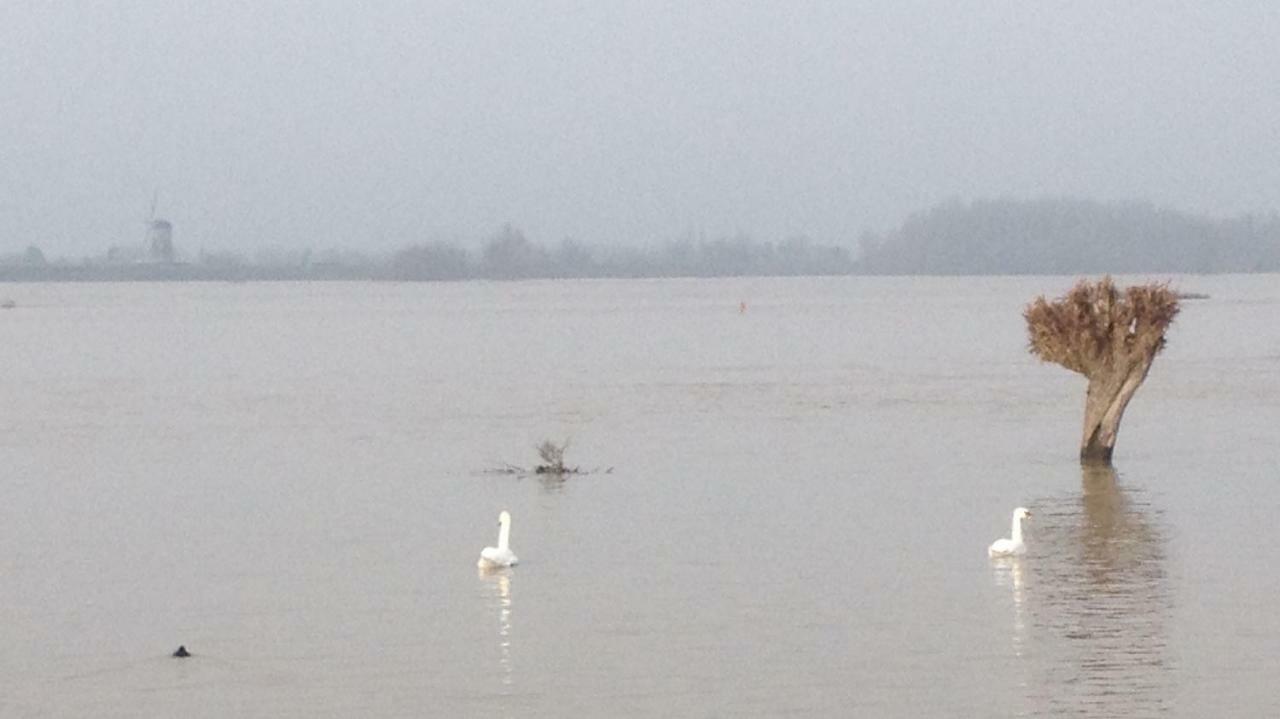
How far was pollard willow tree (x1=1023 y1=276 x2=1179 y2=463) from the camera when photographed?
26891mm

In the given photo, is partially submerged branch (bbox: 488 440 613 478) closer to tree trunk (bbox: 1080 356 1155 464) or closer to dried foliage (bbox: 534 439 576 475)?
dried foliage (bbox: 534 439 576 475)

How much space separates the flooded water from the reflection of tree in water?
0.05 m

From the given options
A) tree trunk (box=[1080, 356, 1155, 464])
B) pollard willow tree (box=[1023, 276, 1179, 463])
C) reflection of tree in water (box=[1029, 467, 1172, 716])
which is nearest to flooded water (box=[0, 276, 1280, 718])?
reflection of tree in water (box=[1029, 467, 1172, 716])

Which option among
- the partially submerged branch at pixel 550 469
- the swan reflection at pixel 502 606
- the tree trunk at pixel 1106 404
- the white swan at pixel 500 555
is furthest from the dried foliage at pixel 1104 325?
the swan reflection at pixel 502 606

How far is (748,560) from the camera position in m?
20.7

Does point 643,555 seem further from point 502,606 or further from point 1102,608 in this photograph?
point 1102,608

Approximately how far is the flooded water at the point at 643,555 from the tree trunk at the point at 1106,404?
55 centimetres

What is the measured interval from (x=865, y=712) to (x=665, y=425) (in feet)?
82.2

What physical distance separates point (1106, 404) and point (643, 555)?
9.18 m

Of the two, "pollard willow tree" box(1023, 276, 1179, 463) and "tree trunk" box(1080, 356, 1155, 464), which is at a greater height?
"pollard willow tree" box(1023, 276, 1179, 463)

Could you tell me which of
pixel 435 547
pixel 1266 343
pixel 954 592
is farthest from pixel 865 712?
pixel 1266 343

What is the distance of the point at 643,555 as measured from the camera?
21.2 m

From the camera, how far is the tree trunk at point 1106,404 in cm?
2740

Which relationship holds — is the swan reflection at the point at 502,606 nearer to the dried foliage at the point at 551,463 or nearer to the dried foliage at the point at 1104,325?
the dried foliage at the point at 551,463
